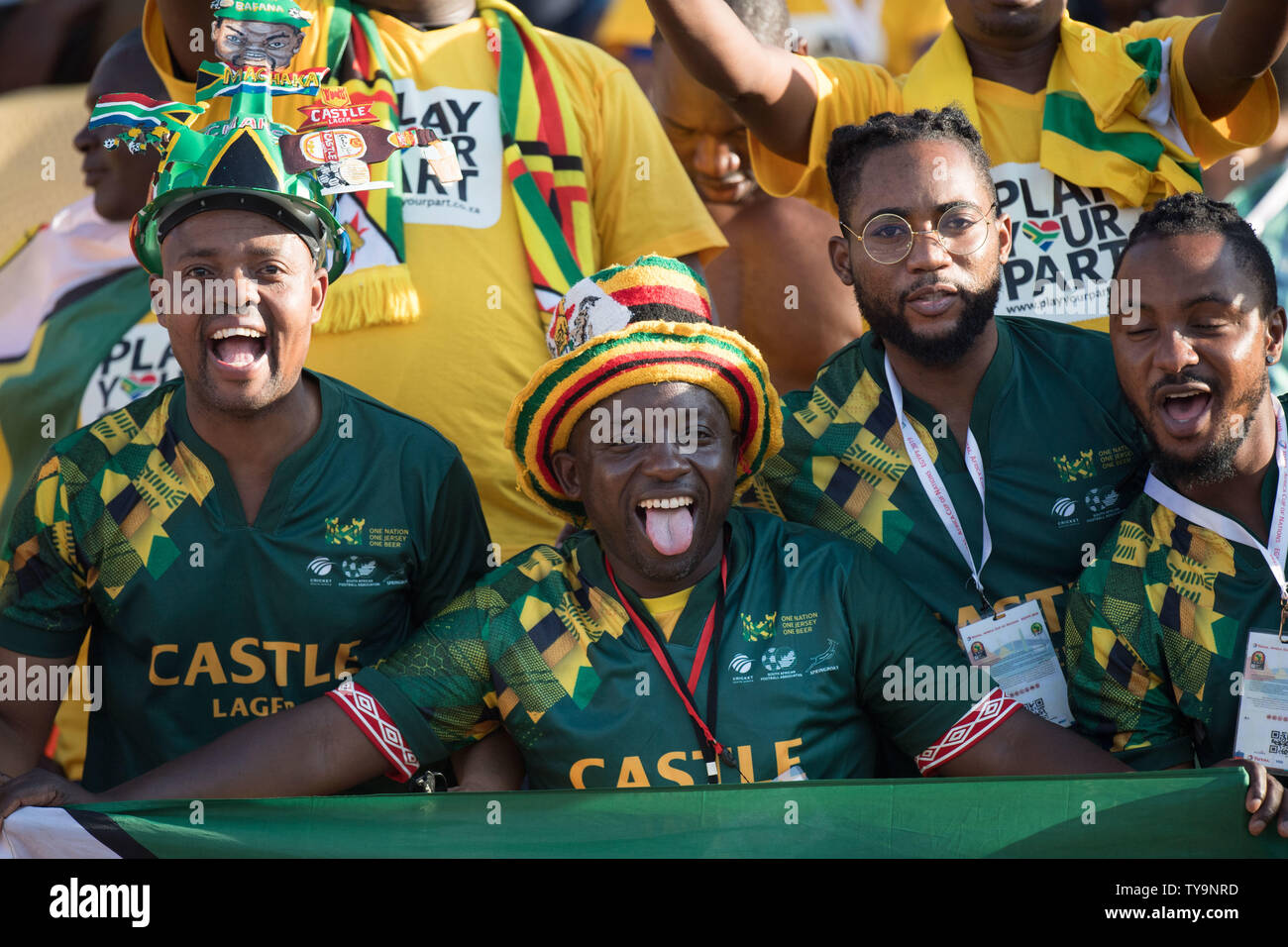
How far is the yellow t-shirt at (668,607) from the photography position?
9.86ft

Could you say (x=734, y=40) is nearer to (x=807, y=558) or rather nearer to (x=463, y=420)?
(x=463, y=420)

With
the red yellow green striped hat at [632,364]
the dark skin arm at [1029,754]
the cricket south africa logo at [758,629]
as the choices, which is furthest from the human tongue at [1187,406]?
the cricket south africa logo at [758,629]

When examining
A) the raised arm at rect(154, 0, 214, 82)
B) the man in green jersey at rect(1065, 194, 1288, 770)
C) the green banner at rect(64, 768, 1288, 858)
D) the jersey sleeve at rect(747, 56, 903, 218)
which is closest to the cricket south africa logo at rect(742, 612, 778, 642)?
the green banner at rect(64, 768, 1288, 858)

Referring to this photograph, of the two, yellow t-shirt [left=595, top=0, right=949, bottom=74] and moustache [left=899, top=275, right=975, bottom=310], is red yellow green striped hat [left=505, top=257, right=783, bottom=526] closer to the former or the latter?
moustache [left=899, top=275, right=975, bottom=310]

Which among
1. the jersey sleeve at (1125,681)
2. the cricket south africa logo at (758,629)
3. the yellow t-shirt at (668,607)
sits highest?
the yellow t-shirt at (668,607)

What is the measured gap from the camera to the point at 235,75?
11.1 ft

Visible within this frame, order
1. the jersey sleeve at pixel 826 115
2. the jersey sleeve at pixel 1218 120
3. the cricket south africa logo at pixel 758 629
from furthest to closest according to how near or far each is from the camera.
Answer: the jersey sleeve at pixel 826 115, the jersey sleeve at pixel 1218 120, the cricket south africa logo at pixel 758 629

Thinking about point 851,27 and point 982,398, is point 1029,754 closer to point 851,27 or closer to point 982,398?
point 982,398

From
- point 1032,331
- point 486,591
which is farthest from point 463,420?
point 1032,331

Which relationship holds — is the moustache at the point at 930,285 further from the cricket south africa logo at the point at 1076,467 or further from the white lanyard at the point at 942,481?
the cricket south africa logo at the point at 1076,467

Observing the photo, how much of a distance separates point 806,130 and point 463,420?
1193mm

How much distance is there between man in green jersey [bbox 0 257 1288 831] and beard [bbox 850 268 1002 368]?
46 centimetres

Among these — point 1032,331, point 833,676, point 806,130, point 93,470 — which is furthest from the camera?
point 806,130
